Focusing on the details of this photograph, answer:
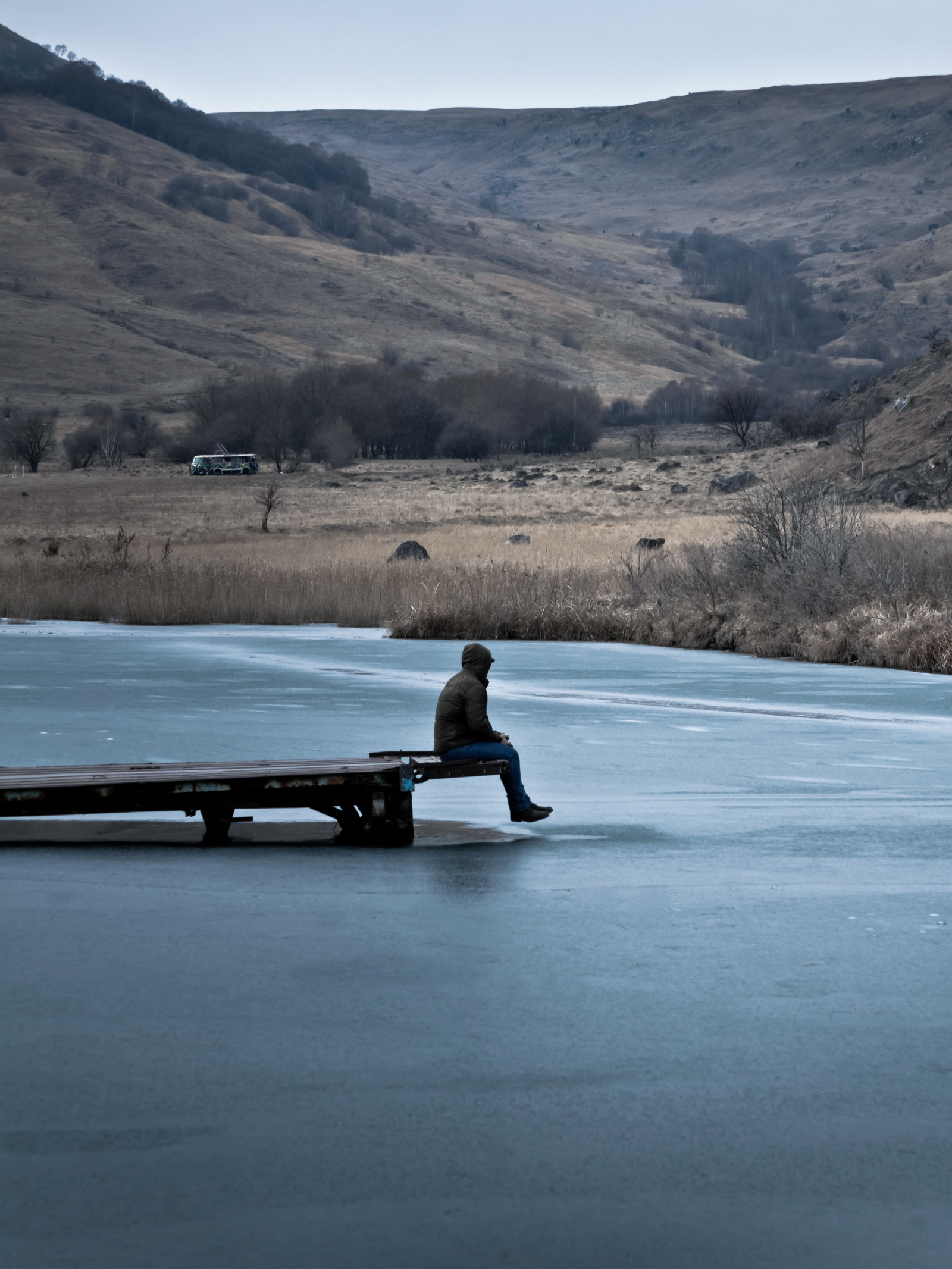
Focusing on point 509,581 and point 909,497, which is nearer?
point 509,581

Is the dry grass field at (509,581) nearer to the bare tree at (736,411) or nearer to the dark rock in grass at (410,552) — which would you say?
the dark rock in grass at (410,552)

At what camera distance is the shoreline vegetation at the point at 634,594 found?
70.0 feet

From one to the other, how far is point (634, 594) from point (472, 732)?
56.7 ft

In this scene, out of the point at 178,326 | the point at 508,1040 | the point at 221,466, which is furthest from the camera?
the point at 178,326

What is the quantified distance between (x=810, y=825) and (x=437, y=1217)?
17.6 feet

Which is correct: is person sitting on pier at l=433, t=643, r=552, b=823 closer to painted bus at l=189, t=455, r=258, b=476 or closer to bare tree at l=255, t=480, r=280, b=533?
bare tree at l=255, t=480, r=280, b=533

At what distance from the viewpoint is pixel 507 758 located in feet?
27.7

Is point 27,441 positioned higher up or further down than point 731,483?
higher up

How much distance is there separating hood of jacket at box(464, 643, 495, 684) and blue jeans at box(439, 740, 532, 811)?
14.9 inches

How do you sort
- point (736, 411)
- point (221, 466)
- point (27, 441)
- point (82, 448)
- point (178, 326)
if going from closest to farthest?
point (221, 466)
point (27, 441)
point (82, 448)
point (736, 411)
point (178, 326)

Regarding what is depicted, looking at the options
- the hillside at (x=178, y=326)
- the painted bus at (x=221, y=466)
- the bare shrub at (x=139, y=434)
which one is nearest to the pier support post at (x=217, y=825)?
the painted bus at (x=221, y=466)

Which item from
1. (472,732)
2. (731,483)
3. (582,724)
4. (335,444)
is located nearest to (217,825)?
(472,732)

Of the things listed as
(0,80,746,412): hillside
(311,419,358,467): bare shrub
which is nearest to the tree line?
(311,419,358,467): bare shrub

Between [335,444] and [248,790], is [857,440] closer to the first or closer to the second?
[335,444]
